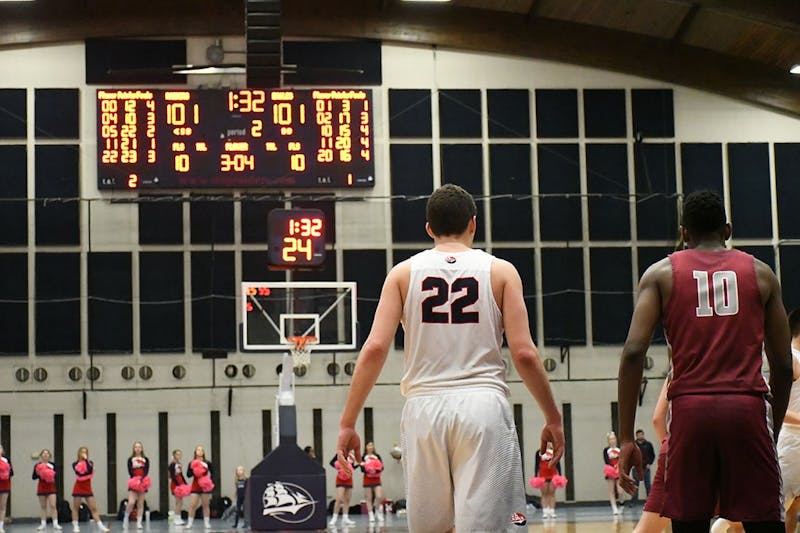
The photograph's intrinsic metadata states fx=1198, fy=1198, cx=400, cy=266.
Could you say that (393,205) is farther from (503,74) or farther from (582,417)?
(582,417)

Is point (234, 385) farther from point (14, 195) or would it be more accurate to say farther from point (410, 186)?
point (14, 195)

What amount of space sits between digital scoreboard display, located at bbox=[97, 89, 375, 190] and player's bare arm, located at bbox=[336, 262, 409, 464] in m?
19.0

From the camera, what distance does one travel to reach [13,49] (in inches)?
1059

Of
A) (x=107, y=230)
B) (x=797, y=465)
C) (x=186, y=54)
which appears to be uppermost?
(x=186, y=54)

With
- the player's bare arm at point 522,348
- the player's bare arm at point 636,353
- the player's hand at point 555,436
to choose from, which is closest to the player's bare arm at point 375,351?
the player's bare arm at point 522,348

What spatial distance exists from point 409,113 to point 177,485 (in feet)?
32.0

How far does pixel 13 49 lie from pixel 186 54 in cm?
389

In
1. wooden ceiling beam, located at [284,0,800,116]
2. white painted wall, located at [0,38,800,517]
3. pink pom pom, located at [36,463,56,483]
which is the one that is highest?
wooden ceiling beam, located at [284,0,800,116]

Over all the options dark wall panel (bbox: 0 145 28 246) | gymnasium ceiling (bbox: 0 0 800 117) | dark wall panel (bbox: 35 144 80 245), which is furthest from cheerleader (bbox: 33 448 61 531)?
gymnasium ceiling (bbox: 0 0 800 117)

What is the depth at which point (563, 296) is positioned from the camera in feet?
88.5

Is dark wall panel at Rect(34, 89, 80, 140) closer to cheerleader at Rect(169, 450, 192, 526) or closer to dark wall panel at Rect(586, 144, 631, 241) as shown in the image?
cheerleader at Rect(169, 450, 192, 526)

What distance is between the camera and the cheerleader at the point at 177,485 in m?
23.4

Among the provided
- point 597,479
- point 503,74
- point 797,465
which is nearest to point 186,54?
point 503,74

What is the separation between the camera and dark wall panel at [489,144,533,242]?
89.2 feet
